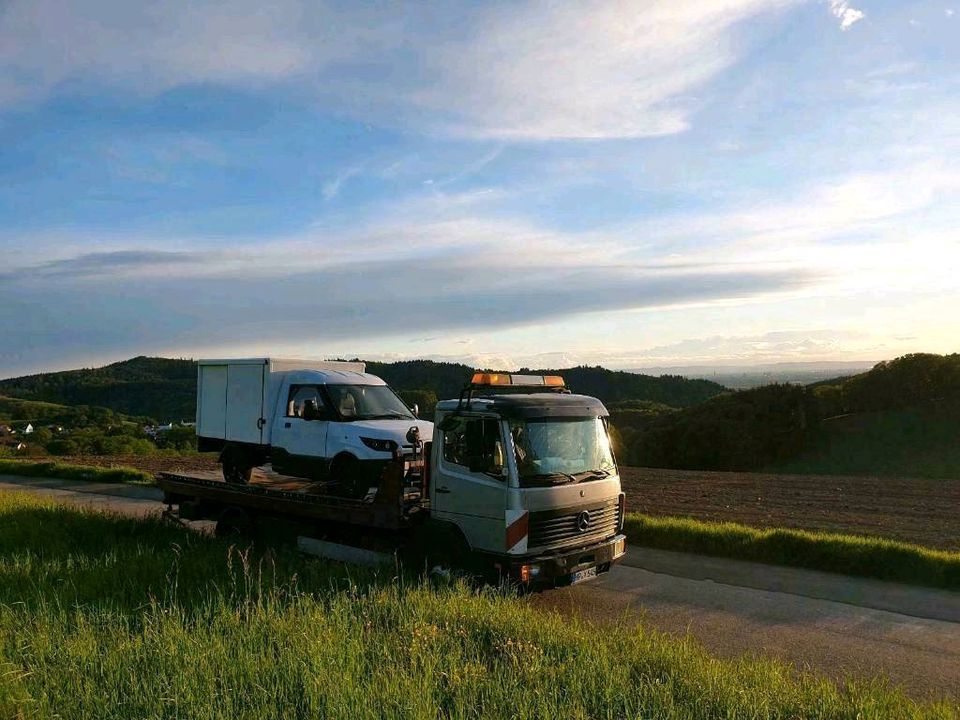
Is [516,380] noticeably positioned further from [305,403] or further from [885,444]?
[885,444]

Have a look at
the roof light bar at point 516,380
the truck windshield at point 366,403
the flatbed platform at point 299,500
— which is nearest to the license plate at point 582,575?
the flatbed platform at point 299,500

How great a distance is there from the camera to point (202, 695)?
16.0ft

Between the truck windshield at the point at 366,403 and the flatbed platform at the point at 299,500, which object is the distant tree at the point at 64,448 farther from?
the truck windshield at the point at 366,403

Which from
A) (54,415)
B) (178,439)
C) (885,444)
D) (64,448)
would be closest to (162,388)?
(54,415)

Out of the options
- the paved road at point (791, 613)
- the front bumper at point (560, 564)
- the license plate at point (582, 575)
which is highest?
the front bumper at point (560, 564)

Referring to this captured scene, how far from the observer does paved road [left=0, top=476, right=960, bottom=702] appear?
6699mm

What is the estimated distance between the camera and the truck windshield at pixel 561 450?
7.88m

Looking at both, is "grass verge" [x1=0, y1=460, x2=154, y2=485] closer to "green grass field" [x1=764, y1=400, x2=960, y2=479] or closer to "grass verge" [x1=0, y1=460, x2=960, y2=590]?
"grass verge" [x1=0, y1=460, x2=960, y2=590]

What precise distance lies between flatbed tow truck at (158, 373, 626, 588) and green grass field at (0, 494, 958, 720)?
2.21ft

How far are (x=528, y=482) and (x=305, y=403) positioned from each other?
4548mm

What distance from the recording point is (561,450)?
8.24 m

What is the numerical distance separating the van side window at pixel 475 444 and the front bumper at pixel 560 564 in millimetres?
995

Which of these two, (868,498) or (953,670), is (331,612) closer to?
(953,670)

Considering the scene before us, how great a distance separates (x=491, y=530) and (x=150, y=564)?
4.32 metres
